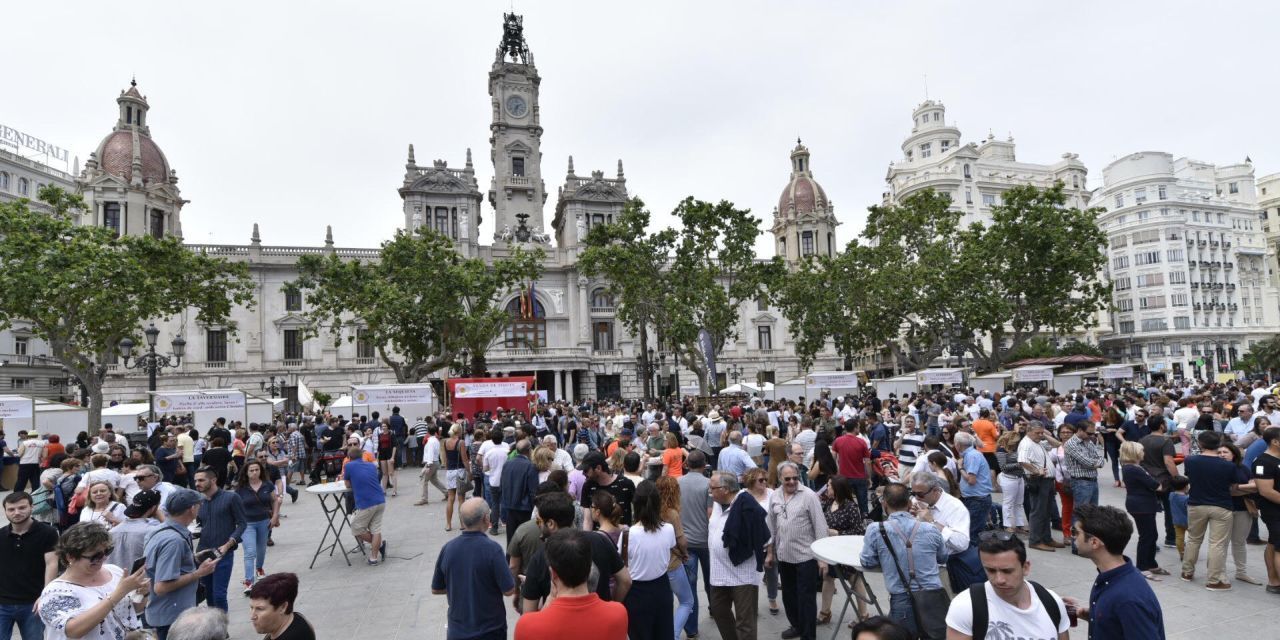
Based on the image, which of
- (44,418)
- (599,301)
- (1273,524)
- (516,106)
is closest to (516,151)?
(516,106)

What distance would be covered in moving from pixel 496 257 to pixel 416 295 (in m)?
20.9

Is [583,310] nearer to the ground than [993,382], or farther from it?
farther from it

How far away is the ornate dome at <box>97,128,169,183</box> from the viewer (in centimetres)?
4741

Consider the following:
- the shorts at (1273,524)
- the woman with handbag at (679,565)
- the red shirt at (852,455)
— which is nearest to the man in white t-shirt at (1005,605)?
the woman with handbag at (679,565)

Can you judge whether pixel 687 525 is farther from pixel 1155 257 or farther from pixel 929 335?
pixel 1155 257

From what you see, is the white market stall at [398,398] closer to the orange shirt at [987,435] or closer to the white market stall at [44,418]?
the white market stall at [44,418]

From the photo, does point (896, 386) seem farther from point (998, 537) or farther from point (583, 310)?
point (583, 310)

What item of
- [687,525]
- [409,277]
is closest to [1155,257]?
[409,277]

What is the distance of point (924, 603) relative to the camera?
5055 mm

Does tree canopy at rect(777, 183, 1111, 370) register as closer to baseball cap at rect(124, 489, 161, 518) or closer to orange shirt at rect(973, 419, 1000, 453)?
orange shirt at rect(973, 419, 1000, 453)

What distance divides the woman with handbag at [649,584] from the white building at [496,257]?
37813mm

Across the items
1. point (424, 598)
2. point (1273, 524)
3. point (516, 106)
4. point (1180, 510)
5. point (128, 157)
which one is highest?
point (516, 106)

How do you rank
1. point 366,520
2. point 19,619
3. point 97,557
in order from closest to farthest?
point 97,557
point 19,619
point 366,520

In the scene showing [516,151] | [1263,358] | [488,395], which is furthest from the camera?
[516,151]
